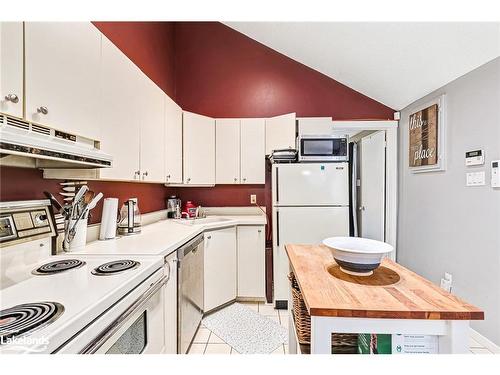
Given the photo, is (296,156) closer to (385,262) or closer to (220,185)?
(220,185)

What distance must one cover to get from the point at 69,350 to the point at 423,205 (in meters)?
3.14

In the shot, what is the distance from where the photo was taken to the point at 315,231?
2.64 meters

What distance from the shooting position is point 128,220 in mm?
2047

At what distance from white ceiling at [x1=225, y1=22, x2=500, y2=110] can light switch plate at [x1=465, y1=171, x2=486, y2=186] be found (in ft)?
2.86

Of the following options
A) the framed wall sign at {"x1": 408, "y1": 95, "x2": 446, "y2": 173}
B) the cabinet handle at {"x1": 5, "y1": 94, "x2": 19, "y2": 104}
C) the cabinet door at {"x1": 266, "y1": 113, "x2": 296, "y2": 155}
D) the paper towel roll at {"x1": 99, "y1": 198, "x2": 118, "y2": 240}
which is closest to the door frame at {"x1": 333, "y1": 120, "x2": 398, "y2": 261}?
the framed wall sign at {"x1": 408, "y1": 95, "x2": 446, "y2": 173}

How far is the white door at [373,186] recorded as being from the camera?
3.32 m

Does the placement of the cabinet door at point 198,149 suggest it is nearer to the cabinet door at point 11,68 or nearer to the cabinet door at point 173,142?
the cabinet door at point 173,142

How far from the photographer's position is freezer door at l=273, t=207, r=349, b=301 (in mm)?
2629

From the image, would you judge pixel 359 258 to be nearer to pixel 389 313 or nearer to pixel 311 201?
pixel 389 313

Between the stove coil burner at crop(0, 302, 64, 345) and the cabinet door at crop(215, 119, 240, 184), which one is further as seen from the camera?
the cabinet door at crop(215, 119, 240, 184)

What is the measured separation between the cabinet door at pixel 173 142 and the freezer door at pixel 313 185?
1.13 metres

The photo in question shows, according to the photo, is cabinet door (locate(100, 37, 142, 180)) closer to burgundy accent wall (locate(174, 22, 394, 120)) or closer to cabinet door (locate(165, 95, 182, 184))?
cabinet door (locate(165, 95, 182, 184))

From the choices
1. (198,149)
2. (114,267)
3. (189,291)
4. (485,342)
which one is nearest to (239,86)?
(198,149)
